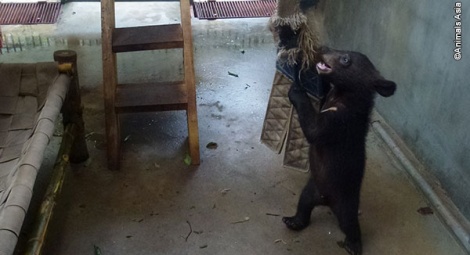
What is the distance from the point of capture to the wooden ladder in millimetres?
2658

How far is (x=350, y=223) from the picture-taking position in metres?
2.22

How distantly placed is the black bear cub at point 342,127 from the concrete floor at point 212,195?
0.27 m

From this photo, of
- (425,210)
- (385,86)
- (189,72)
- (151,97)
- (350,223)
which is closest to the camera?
(385,86)

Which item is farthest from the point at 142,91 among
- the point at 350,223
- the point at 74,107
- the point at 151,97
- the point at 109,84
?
the point at 350,223

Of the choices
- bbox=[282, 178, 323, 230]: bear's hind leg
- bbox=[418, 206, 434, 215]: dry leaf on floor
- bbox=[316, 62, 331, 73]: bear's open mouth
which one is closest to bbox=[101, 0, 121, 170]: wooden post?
bbox=[282, 178, 323, 230]: bear's hind leg

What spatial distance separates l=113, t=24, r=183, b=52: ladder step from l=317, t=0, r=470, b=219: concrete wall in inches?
49.8

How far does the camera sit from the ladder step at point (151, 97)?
272cm

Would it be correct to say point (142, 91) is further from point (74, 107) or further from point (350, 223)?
point (350, 223)

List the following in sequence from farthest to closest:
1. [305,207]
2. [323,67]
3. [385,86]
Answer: [305,207]
[323,67]
[385,86]

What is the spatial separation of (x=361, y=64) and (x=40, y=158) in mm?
1315

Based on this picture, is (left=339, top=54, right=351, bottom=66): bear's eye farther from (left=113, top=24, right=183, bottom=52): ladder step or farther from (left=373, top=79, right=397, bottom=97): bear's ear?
(left=113, top=24, right=183, bottom=52): ladder step

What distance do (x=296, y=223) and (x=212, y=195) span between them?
480 millimetres

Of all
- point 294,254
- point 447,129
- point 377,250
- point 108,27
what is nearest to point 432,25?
point 447,129

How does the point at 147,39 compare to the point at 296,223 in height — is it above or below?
above
